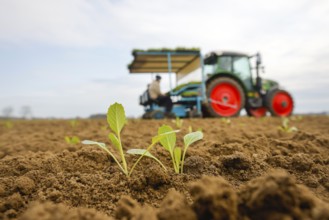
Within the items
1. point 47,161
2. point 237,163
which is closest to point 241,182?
point 237,163

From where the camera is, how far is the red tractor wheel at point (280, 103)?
9680mm

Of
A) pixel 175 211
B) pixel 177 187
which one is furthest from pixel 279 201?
pixel 177 187

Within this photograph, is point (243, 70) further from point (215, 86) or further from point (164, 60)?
point (164, 60)

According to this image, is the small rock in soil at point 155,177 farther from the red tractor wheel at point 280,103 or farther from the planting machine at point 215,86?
the red tractor wheel at point 280,103

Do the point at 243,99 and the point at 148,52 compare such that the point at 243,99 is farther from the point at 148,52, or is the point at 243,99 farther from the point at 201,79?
the point at 148,52

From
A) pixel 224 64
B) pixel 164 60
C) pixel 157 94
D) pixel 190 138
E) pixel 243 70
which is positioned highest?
pixel 164 60

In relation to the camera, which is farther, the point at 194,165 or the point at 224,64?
the point at 224,64

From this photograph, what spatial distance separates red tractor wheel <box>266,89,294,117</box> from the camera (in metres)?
9.68

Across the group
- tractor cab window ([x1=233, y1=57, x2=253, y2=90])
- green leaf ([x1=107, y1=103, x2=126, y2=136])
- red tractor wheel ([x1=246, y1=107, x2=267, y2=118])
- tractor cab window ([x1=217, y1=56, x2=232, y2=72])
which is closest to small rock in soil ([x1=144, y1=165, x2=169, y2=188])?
green leaf ([x1=107, y1=103, x2=126, y2=136])

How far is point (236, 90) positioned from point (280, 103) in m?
2.22

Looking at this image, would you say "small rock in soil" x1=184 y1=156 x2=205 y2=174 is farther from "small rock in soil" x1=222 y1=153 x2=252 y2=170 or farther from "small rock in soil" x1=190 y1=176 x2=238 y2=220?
"small rock in soil" x1=190 y1=176 x2=238 y2=220

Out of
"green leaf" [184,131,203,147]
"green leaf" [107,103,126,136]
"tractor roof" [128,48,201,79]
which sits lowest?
"green leaf" [184,131,203,147]

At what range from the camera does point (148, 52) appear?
26.6ft

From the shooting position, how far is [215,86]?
852 centimetres
